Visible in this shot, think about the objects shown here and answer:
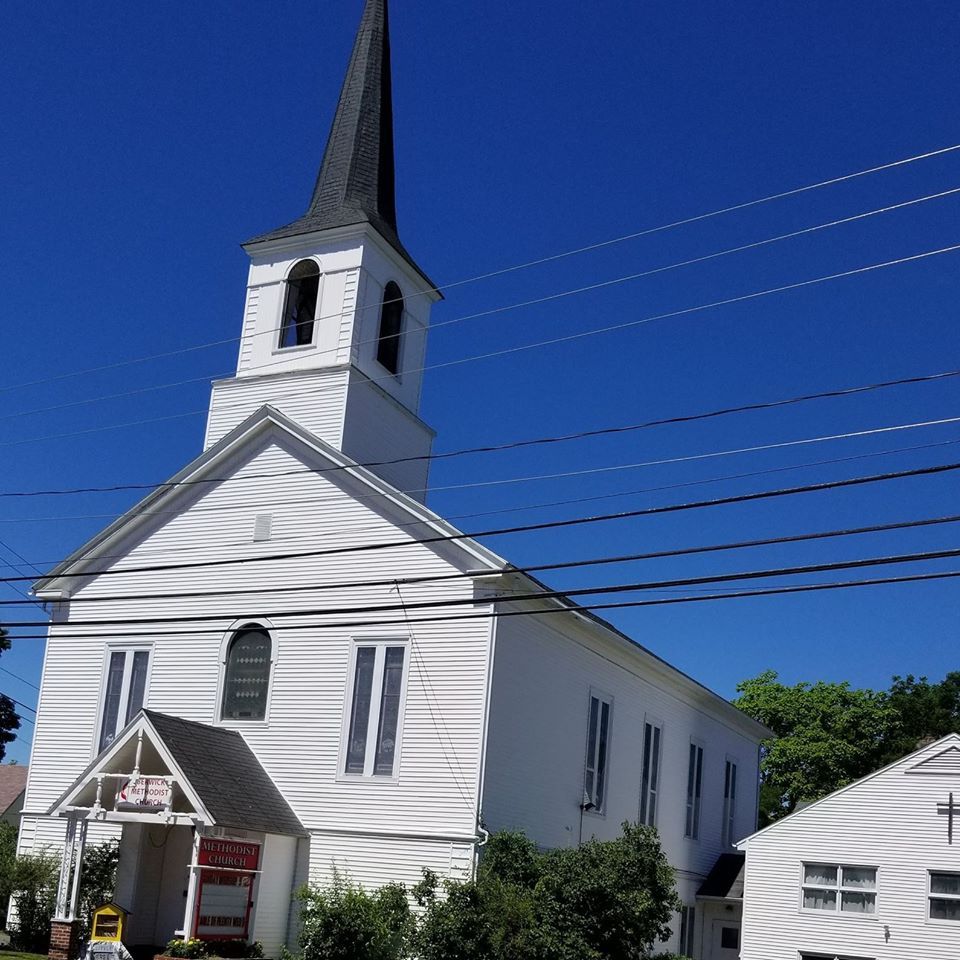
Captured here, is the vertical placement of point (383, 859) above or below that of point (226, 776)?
below

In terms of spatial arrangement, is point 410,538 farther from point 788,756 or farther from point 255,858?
point 788,756

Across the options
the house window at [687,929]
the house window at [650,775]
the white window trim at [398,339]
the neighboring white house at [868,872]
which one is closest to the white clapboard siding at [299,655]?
the white window trim at [398,339]

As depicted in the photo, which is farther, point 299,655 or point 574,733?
point 574,733

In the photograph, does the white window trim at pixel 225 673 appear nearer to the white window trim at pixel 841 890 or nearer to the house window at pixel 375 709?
the house window at pixel 375 709

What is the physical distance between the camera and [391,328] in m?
34.2

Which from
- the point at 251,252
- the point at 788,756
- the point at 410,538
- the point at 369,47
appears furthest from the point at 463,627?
the point at 788,756

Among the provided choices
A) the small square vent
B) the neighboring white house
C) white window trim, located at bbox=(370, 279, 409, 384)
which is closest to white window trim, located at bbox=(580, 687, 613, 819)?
the neighboring white house

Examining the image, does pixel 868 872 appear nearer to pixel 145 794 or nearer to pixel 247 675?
pixel 247 675

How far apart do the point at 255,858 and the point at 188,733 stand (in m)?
2.69

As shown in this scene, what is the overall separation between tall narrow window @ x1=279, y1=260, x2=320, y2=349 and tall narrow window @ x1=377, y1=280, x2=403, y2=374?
174 cm

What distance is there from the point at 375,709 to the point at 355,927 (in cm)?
444

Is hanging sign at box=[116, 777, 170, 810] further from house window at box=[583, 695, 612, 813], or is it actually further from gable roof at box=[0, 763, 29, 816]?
gable roof at box=[0, 763, 29, 816]

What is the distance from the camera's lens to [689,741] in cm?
3744

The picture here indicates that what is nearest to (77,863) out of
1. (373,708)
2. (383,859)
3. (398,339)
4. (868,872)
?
(383,859)
